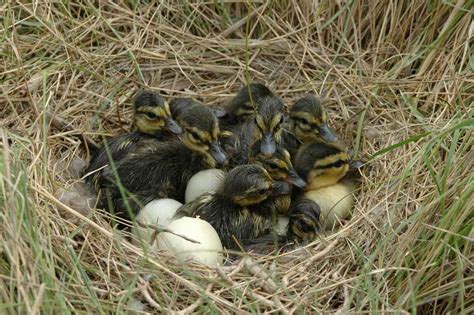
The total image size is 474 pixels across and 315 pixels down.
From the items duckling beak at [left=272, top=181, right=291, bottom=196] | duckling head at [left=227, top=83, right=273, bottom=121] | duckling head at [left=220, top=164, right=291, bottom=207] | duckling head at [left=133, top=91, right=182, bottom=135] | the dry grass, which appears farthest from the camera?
duckling head at [left=227, top=83, right=273, bottom=121]

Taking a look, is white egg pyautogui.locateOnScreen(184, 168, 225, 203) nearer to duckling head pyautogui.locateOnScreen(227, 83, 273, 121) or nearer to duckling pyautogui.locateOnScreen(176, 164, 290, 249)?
duckling pyautogui.locateOnScreen(176, 164, 290, 249)

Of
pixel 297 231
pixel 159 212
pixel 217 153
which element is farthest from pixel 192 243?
pixel 217 153

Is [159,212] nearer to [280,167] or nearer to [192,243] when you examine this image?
[192,243]

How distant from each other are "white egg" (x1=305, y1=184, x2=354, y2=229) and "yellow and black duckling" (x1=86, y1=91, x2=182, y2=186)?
665mm

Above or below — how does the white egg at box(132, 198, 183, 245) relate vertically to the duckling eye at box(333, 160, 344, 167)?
below

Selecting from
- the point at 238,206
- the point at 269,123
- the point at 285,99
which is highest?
the point at 269,123

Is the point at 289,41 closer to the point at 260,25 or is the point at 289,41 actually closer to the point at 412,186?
the point at 260,25

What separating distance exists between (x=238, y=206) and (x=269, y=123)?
0.43 metres

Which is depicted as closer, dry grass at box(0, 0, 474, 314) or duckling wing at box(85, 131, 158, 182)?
dry grass at box(0, 0, 474, 314)

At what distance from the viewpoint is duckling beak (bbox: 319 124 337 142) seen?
395 cm

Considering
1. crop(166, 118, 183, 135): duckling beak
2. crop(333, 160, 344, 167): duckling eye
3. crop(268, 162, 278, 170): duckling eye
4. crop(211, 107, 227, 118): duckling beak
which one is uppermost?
crop(166, 118, 183, 135): duckling beak

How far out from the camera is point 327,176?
3.85 metres

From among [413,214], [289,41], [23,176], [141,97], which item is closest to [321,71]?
[289,41]

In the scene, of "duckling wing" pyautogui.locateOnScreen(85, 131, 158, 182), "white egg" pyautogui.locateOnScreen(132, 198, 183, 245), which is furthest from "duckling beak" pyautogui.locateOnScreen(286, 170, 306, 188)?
"duckling wing" pyautogui.locateOnScreen(85, 131, 158, 182)
